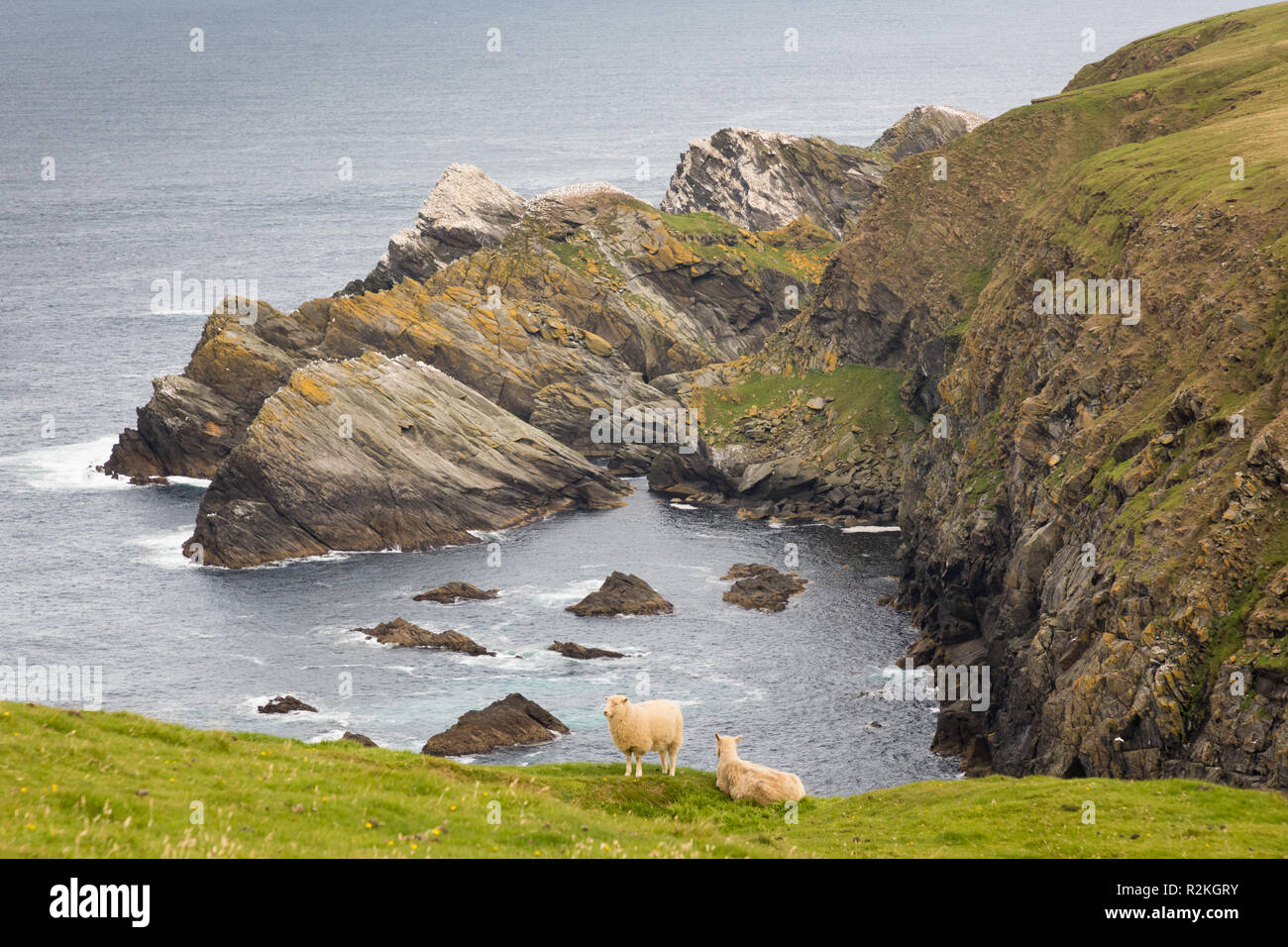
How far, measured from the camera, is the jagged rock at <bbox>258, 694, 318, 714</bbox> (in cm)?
9894

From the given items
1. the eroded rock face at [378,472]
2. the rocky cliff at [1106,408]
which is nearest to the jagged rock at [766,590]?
the rocky cliff at [1106,408]

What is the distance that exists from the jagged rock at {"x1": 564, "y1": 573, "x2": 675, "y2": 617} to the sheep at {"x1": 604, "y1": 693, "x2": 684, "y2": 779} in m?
77.7

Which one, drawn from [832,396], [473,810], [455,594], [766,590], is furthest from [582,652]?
[473,810]

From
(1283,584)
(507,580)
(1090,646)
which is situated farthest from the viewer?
(507,580)

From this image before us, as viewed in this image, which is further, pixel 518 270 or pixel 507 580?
pixel 518 270

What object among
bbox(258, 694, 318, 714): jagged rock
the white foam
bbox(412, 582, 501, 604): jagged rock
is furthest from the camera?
the white foam

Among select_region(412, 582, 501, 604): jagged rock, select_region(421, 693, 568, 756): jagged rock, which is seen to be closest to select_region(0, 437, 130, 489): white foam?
select_region(412, 582, 501, 604): jagged rock

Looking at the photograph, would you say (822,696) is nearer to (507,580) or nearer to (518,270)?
(507,580)

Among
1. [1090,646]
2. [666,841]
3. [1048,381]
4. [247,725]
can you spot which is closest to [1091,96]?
[1048,381]

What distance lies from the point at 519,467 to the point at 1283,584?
9894cm

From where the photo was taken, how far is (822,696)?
102m

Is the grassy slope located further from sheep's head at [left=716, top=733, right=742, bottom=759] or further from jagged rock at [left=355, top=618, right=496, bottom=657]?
jagged rock at [left=355, top=618, right=496, bottom=657]

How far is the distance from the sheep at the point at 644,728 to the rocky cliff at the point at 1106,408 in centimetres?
2900
